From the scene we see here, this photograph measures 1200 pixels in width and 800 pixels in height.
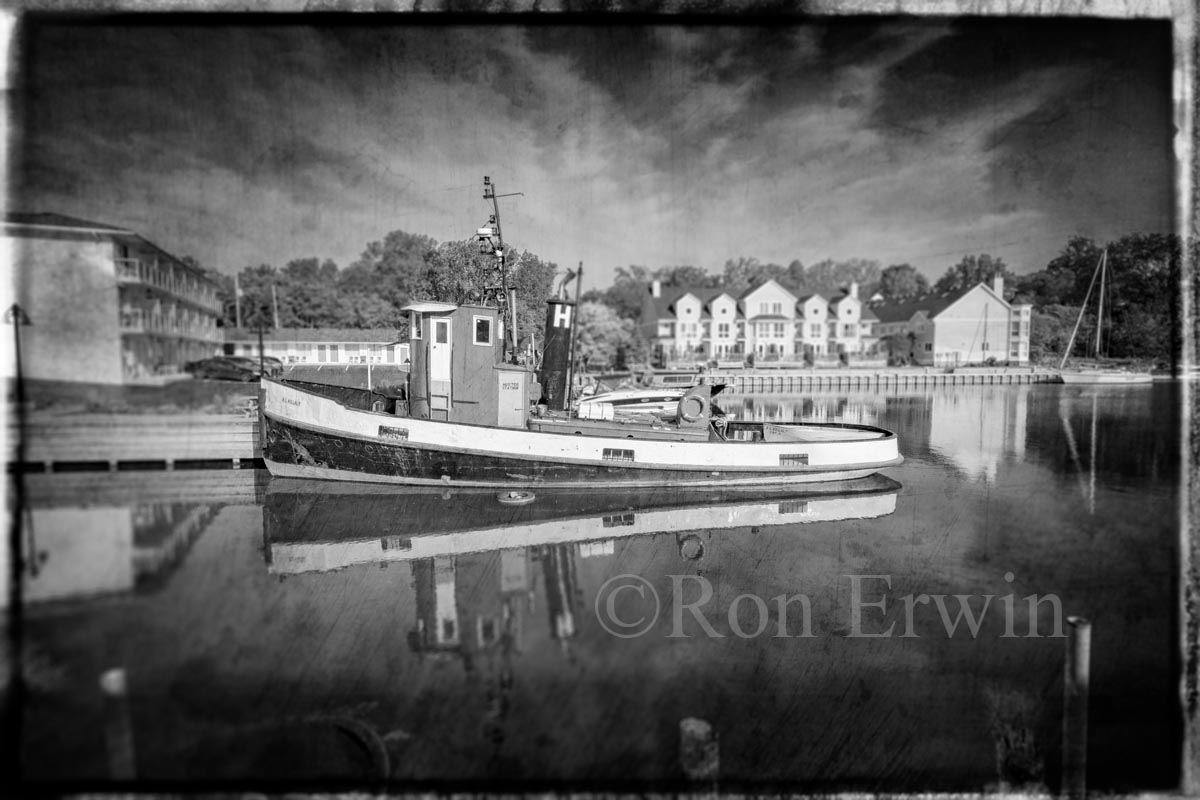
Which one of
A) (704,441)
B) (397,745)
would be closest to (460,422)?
(704,441)

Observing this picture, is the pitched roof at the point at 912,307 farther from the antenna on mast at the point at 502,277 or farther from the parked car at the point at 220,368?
the parked car at the point at 220,368

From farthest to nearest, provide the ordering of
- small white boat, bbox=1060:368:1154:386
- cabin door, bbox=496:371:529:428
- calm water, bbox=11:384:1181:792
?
1. small white boat, bbox=1060:368:1154:386
2. cabin door, bbox=496:371:529:428
3. calm water, bbox=11:384:1181:792

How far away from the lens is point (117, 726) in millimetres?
2064

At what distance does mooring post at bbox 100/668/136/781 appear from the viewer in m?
1.94

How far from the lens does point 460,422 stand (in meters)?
7.03

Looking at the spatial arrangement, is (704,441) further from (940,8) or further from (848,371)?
(848,371)

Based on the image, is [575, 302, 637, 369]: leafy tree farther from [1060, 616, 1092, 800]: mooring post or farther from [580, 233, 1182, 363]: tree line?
[1060, 616, 1092, 800]: mooring post

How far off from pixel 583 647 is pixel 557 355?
15.0 feet

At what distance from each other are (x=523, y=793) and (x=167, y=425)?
4.02 meters

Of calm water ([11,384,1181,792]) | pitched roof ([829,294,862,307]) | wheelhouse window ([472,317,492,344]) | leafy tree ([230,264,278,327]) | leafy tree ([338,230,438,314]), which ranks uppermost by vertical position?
pitched roof ([829,294,862,307])

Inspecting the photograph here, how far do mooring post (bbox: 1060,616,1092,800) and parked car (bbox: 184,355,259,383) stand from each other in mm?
5078

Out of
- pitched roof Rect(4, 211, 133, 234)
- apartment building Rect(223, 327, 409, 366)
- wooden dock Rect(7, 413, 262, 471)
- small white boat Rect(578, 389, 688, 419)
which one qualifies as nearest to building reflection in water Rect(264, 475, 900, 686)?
wooden dock Rect(7, 413, 262, 471)

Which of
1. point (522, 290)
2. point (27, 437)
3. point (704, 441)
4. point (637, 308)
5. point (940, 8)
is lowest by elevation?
point (704, 441)

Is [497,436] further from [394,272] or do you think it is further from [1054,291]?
[1054,291]
